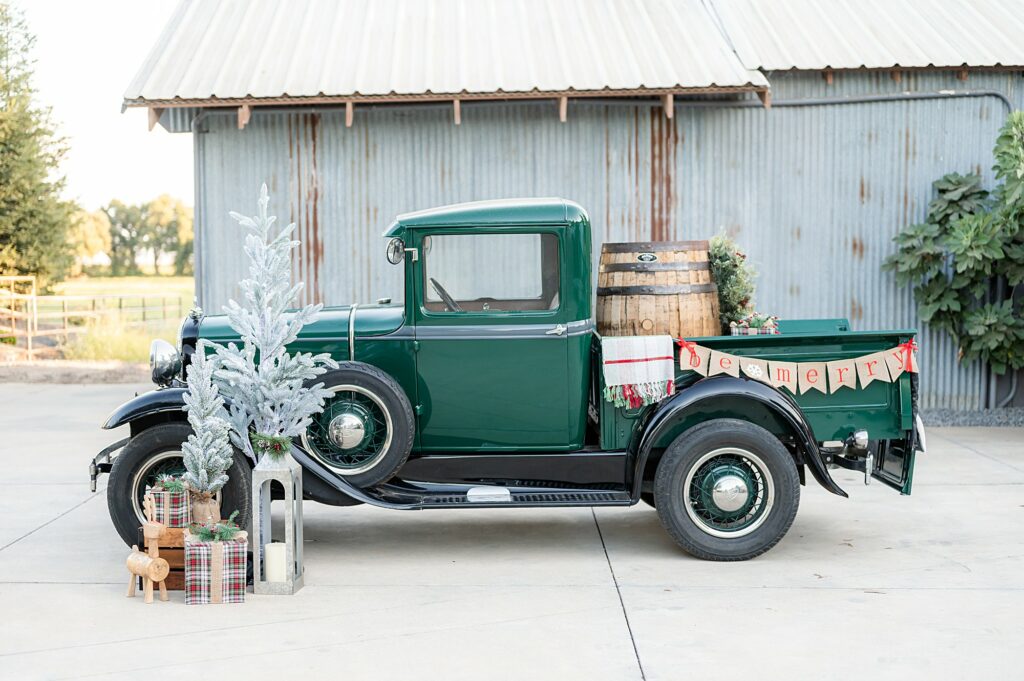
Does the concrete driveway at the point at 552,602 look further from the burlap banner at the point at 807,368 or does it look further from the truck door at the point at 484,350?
the burlap banner at the point at 807,368

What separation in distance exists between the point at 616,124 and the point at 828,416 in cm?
568

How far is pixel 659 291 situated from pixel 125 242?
4345cm

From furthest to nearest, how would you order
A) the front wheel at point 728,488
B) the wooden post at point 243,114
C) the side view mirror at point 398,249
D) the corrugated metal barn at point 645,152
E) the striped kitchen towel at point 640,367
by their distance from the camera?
the corrugated metal barn at point 645,152
the wooden post at point 243,114
the side view mirror at point 398,249
the striped kitchen towel at point 640,367
the front wheel at point 728,488

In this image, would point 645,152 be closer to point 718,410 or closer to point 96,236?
point 718,410

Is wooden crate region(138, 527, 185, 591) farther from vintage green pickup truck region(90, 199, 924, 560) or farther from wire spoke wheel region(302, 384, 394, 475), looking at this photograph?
wire spoke wheel region(302, 384, 394, 475)

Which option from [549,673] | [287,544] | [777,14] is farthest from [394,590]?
[777,14]

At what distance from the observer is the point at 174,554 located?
19.8 ft

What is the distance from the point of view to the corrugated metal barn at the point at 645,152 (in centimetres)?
1166

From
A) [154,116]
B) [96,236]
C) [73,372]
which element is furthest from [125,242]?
[154,116]

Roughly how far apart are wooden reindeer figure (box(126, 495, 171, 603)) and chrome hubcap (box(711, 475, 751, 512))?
119 inches

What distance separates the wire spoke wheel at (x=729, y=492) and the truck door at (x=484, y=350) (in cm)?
82

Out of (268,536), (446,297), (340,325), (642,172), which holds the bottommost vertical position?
(268,536)

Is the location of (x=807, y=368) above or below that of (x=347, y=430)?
above

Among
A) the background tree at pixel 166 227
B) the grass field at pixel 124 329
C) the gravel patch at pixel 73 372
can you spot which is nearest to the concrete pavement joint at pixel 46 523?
the gravel patch at pixel 73 372
